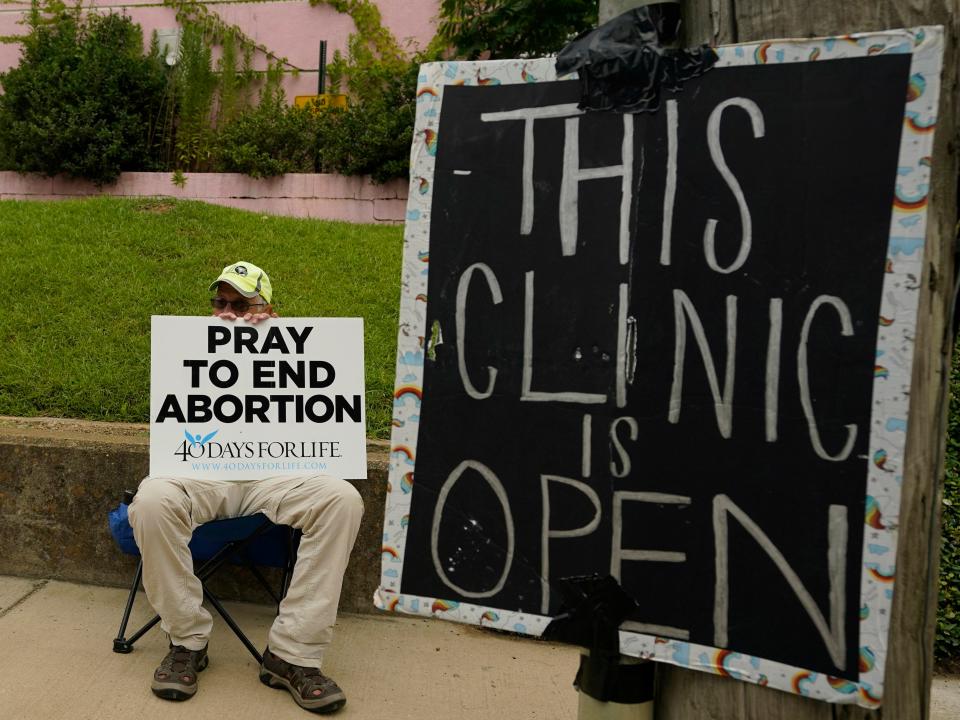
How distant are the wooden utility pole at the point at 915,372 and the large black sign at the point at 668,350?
0.09 meters

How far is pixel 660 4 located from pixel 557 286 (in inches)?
19.4

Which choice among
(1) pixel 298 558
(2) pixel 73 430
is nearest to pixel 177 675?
(1) pixel 298 558

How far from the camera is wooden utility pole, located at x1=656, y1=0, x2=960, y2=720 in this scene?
1431 mm

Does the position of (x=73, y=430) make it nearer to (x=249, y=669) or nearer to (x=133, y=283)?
(x=249, y=669)

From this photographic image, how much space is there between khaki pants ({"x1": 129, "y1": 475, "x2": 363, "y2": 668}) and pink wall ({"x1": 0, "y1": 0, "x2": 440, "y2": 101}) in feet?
28.7

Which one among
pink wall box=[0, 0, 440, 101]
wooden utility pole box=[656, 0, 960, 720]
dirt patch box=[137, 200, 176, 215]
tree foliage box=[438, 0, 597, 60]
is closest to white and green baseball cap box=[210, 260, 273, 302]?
wooden utility pole box=[656, 0, 960, 720]

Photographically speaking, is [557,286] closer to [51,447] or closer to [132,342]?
[51,447]

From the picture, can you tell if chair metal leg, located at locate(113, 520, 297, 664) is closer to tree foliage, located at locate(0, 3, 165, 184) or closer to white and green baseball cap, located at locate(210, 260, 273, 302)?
white and green baseball cap, located at locate(210, 260, 273, 302)

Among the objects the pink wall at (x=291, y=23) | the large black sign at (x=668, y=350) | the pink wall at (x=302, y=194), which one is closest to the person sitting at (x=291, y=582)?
the large black sign at (x=668, y=350)

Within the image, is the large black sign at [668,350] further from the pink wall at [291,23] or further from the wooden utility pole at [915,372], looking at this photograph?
the pink wall at [291,23]

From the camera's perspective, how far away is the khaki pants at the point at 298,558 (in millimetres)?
3215

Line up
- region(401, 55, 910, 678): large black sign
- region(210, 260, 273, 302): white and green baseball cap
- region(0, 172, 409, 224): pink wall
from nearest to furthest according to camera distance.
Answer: region(401, 55, 910, 678): large black sign, region(210, 260, 273, 302): white and green baseball cap, region(0, 172, 409, 224): pink wall

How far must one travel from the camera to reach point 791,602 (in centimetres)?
147

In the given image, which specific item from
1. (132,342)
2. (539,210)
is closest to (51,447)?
(132,342)
